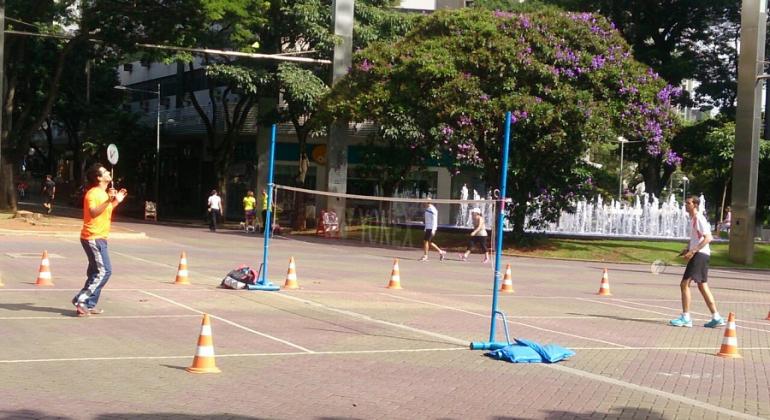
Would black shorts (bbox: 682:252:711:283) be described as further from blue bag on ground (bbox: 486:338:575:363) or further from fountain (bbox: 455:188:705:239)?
fountain (bbox: 455:188:705:239)

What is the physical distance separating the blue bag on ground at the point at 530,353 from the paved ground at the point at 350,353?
12cm

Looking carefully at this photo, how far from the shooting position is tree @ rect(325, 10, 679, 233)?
31.9 m

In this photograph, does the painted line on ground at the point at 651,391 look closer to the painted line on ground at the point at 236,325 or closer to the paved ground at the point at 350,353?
the paved ground at the point at 350,353

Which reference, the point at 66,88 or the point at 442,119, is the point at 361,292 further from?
the point at 66,88

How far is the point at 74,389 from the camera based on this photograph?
802cm

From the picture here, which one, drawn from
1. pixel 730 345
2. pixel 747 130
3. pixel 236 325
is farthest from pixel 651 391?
pixel 747 130

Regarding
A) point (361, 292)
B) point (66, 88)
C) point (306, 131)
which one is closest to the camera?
point (361, 292)

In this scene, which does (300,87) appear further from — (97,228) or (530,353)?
(530,353)

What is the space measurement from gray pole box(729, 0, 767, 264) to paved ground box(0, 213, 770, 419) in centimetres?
1463

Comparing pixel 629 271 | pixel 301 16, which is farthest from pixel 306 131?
pixel 629 271

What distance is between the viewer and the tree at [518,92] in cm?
3189

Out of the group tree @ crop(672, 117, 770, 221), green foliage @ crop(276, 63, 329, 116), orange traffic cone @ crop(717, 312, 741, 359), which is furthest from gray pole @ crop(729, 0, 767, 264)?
orange traffic cone @ crop(717, 312, 741, 359)

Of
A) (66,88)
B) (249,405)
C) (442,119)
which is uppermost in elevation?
(66,88)

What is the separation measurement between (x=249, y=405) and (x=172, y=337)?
354 centimetres
